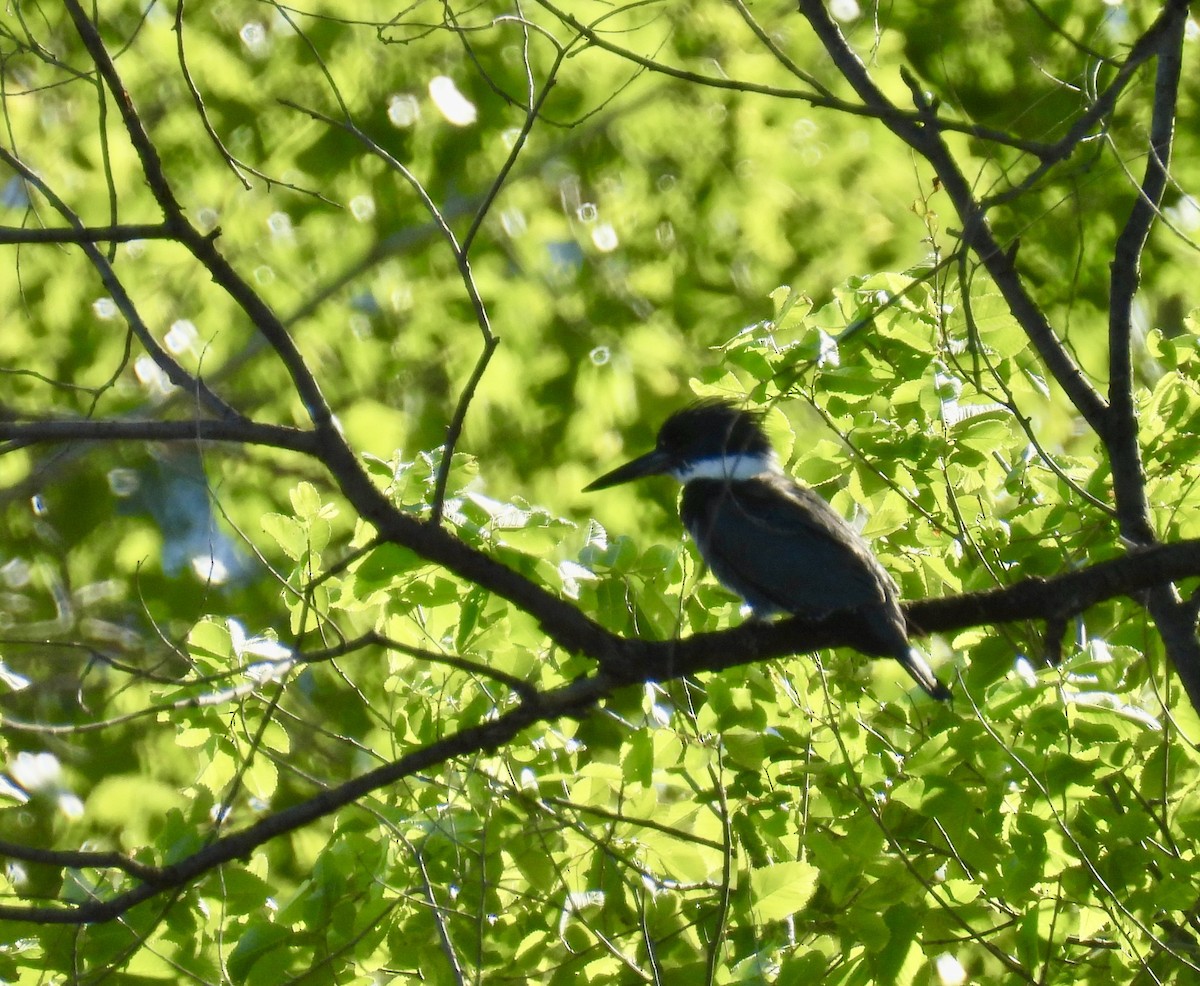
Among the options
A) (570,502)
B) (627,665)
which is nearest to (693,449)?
(570,502)

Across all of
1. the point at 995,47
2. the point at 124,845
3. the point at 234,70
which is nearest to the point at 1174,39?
the point at 995,47

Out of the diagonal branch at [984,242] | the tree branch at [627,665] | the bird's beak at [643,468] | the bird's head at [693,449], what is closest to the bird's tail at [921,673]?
the tree branch at [627,665]

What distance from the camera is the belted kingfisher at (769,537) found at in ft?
10.3

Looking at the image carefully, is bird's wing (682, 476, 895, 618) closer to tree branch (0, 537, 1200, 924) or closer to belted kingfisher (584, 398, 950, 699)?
belted kingfisher (584, 398, 950, 699)

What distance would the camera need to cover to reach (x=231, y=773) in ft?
9.61

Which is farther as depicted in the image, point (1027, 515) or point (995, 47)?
point (995, 47)

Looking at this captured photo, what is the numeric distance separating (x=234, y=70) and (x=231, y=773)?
293cm

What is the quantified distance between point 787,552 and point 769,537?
94 millimetres

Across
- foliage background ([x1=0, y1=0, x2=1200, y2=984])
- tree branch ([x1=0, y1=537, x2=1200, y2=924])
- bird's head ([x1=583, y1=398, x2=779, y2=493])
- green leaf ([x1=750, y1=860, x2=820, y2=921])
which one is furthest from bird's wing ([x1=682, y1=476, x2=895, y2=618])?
green leaf ([x1=750, y1=860, x2=820, y2=921])

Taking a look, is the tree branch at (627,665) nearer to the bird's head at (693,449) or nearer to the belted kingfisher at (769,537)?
the belted kingfisher at (769,537)

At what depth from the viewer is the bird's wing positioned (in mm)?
3375

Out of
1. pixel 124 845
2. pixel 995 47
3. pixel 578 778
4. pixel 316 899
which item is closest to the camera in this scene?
pixel 316 899

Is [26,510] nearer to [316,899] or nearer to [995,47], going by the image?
[316,899]

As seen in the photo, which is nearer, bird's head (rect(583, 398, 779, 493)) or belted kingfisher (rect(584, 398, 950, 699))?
belted kingfisher (rect(584, 398, 950, 699))
